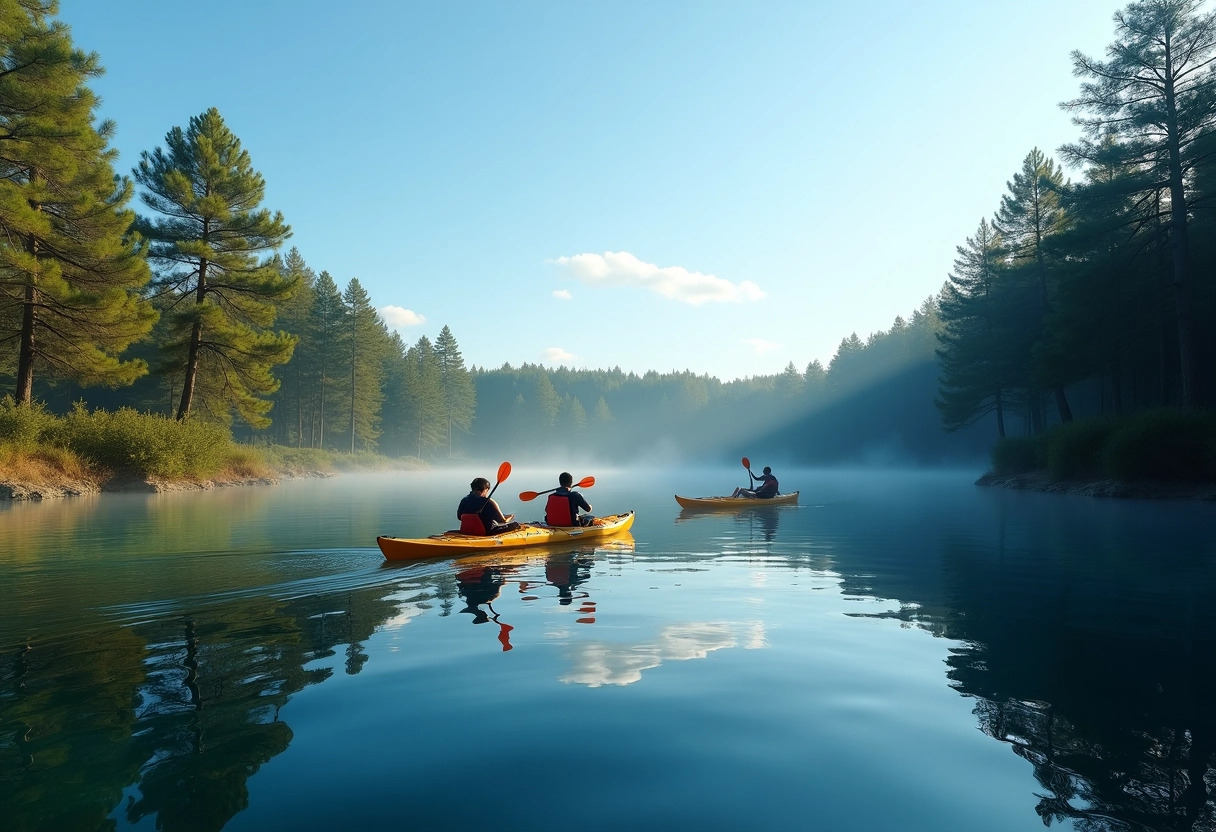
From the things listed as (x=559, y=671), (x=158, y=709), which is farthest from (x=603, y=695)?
(x=158, y=709)

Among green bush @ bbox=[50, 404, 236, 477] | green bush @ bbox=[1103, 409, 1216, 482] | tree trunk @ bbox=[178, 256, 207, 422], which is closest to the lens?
green bush @ bbox=[1103, 409, 1216, 482]

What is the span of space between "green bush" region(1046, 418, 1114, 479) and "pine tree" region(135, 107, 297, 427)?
3209 centimetres

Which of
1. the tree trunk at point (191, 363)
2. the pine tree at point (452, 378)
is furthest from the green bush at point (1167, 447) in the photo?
the pine tree at point (452, 378)

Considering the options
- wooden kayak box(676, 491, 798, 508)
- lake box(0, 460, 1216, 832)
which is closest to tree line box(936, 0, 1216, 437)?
wooden kayak box(676, 491, 798, 508)

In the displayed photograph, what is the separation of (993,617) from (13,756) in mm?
8107

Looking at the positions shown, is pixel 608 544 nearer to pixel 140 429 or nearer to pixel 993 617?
pixel 993 617

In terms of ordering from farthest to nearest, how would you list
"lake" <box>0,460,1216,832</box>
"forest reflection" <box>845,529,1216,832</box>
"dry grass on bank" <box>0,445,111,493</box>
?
"dry grass on bank" <box>0,445,111,493</box>, "forest reflection" <box>845,529,1216,832</box>, "lake" <box>0,460,1216,832</box>

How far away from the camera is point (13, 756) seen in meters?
3.86

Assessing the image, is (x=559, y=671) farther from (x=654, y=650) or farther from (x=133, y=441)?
(x=133, y=441)

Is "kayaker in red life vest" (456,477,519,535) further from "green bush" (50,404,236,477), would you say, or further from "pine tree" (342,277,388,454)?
"pine tree" (342,277,388,454)

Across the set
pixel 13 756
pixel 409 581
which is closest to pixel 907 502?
pixel 409 581

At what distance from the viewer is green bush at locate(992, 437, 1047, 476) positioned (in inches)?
1249

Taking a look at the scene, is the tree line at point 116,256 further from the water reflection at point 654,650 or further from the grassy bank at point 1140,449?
the grassy bank at point 1140,449

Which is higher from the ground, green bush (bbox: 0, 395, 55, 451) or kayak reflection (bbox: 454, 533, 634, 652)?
green bush (bbox: 0, 395, 55, 451)
